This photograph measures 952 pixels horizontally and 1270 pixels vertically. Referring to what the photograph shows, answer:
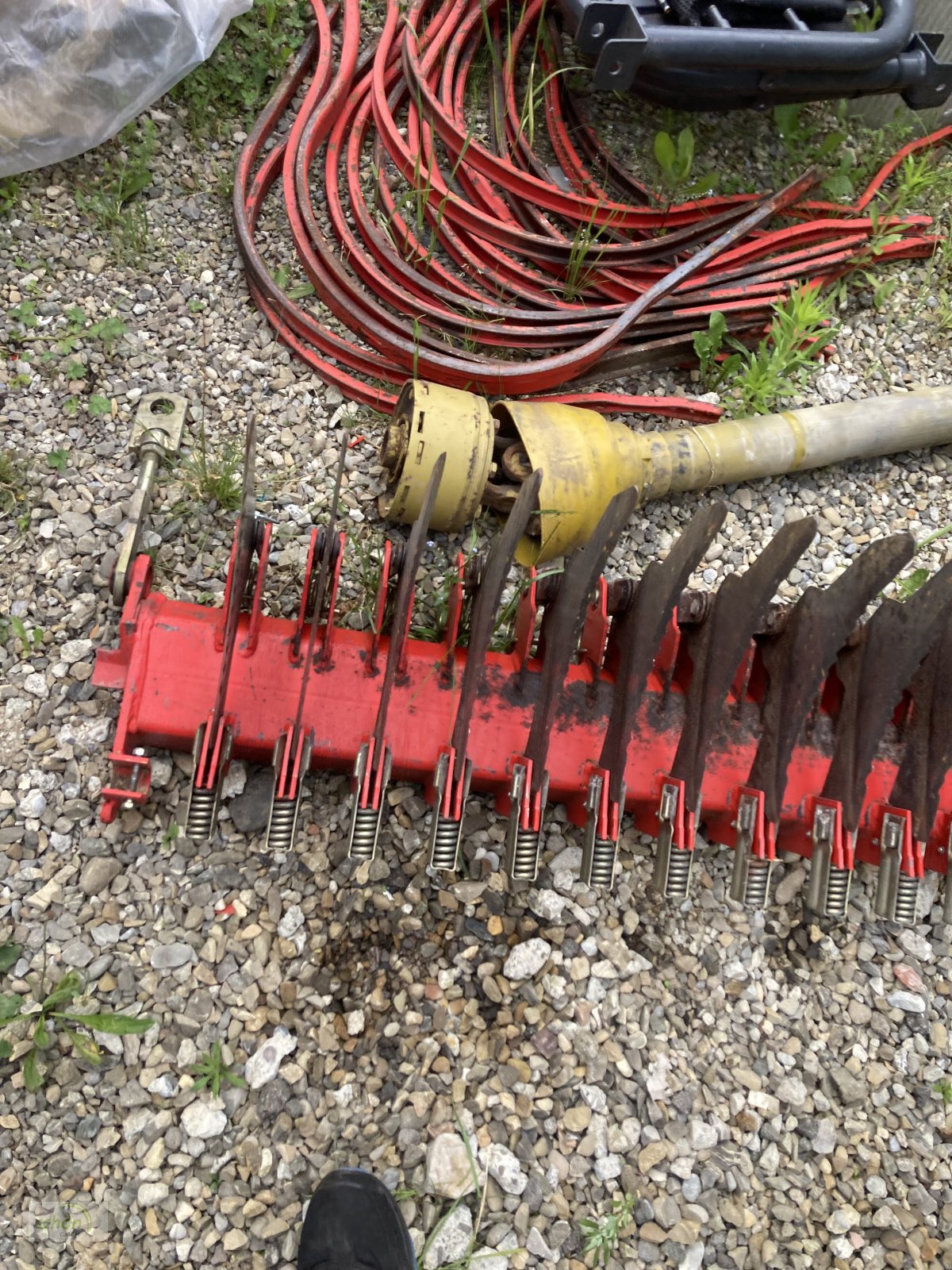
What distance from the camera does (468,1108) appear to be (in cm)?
167

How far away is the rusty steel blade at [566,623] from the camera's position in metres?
1.59

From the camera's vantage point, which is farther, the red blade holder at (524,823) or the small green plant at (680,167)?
the small green plant at (680,167)

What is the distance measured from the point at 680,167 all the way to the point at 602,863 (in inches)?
87.0

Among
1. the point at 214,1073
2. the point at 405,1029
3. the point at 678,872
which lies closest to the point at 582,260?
the point at 678,872

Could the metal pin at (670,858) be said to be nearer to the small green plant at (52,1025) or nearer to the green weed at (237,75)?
the small green plant at (52,1025)

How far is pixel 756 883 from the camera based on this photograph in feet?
5.83

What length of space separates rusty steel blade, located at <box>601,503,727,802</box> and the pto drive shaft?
15.0 inches

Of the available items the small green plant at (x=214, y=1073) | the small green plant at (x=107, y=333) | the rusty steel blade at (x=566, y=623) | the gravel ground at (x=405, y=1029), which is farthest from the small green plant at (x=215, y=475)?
the small green plant at (x=214, y=1073)

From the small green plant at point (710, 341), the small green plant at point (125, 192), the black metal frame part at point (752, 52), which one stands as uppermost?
the black metal frame part at point (752, 52)

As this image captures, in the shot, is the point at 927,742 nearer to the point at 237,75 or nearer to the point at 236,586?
the point at 236,586

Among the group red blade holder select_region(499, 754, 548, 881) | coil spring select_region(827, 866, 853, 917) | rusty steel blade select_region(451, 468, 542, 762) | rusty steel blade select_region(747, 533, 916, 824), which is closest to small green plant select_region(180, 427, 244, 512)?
rusty steel blade select_region(451, 468, 542, 762)

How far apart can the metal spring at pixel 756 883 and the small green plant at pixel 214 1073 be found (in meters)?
1.09

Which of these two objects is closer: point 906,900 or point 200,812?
point 200,812

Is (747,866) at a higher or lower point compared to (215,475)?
lower
